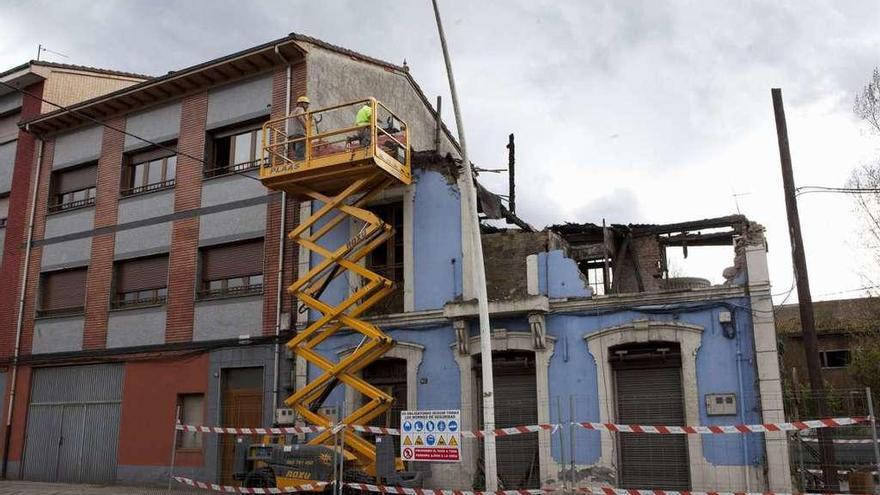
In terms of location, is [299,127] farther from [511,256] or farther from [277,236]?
[511,256]

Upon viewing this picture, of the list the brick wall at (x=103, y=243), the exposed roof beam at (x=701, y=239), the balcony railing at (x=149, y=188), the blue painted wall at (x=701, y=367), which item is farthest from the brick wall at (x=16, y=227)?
the exposed roof beam at (x=701, y=239)

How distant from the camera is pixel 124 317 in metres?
18.8

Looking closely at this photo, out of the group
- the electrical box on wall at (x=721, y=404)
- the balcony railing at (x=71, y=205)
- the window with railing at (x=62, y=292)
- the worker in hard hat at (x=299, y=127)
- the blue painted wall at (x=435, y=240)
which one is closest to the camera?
the electrical box on wall at (x=721, y=404)

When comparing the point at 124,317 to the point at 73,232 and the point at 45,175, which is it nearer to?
the point at 73,232

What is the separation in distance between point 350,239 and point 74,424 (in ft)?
30.5

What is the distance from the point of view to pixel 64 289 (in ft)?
67.2

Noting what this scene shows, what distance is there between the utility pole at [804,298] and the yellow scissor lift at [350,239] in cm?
731

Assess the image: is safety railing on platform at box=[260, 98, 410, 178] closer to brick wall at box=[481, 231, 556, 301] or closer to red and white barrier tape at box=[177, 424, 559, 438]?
brick wall at box=[481, 231, 556, 301]

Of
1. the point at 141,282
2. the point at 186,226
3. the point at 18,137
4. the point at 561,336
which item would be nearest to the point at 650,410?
the point at 561,336

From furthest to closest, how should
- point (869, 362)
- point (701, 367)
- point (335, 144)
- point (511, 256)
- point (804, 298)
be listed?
point (869, 362), point (335, 144), point (511, 256), point (804, 298), point (701, 367)

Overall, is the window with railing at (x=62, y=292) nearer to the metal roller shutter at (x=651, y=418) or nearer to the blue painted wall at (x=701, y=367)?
the blue painted wall at (x=701, y=367)

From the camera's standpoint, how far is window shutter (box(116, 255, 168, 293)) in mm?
18766

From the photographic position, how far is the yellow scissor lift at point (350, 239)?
557 inches

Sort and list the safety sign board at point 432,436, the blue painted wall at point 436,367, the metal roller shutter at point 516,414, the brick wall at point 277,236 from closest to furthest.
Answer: the safety sign board at point 432,436 < the metal roller shutter at point 516,414 < the blue painted wall at point 436,367 < the brick wall at point 277,236
